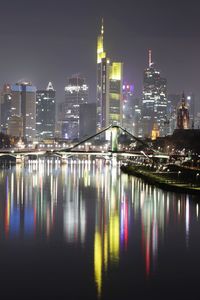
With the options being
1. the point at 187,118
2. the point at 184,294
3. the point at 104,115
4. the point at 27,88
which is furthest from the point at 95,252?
the point at 27,88

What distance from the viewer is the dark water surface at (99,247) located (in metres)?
9.91

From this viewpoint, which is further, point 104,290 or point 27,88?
point 27,88

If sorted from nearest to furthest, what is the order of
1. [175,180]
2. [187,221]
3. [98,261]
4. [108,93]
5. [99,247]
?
[98,261] < [99,247] < [187,221] < [175,180] < [108,93]

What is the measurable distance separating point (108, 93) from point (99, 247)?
87.9 m

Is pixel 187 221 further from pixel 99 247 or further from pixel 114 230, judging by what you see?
pixel 99 247

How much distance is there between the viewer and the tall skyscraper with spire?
99806 millimetres

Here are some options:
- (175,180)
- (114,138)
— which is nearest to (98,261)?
(175,180)

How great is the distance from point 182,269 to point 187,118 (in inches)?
2482

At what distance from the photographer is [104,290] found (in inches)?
382

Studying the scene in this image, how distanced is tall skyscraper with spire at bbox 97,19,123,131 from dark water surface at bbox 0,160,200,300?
77332 millimetres

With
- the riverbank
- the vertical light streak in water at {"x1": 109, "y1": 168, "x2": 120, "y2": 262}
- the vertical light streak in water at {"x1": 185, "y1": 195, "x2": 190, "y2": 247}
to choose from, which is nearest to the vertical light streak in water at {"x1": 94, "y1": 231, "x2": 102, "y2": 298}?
the vertical light streak in water at {"x1": 109, "y1": 168, "x2": 120, "y2": 262}

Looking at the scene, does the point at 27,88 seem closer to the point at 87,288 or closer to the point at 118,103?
the point at 118,103

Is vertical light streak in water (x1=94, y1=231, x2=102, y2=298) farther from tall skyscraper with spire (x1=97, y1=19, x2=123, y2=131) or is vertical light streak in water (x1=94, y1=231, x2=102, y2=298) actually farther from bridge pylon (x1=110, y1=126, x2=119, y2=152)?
tall skyscraper with spire (x1=97, y1=19, x2=123, y2=131)

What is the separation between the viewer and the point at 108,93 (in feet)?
328
